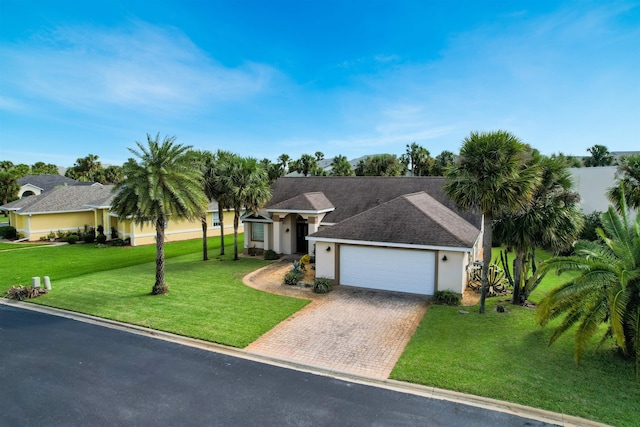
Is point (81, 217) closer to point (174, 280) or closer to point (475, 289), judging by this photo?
point (174, 280)

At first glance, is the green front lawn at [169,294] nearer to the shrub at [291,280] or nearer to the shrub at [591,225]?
the shrub at [291,280]

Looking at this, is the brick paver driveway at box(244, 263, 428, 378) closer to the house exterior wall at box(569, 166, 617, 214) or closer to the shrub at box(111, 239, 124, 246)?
A: the shrub at box(111, 239, 124, 246)

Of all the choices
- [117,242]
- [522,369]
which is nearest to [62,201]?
[117,242]

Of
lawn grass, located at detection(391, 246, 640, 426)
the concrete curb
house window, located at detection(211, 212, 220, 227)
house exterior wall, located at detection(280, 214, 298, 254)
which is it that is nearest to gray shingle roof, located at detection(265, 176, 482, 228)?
house exterior wall, located at detection(280, 214, 298, 254)

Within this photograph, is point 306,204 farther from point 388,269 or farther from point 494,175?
point 494,175

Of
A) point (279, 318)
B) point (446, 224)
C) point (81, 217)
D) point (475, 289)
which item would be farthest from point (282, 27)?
point (81, 217)
